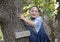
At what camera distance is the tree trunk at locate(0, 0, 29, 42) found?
10.4 feet

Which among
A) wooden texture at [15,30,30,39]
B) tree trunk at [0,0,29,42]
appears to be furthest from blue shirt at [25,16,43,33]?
tree trunk at [0,0,29,42]

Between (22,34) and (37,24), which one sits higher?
(37,24)

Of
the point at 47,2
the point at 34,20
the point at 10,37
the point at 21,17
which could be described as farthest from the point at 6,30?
the point at 47,2

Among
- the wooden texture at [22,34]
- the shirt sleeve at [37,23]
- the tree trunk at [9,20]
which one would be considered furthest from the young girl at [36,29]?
the tree trunk at [9,20]

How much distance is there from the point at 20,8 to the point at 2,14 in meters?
0.34

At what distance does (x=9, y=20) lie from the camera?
3.20 metres

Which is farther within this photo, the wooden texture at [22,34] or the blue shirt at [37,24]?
the blue shirt at [37,24]

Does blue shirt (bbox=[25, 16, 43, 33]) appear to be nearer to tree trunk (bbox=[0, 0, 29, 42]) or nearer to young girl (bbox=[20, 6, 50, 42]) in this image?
young girl (bbox=[20, 6, 50, 42])

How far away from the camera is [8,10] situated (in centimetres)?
321

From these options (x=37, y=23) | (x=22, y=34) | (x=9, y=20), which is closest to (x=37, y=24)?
(x=37, y=23)

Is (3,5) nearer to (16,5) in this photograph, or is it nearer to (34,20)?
(16,5)

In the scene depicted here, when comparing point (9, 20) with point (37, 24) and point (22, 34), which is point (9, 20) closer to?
point (22, 34)

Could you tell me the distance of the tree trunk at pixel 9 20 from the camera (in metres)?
3.18

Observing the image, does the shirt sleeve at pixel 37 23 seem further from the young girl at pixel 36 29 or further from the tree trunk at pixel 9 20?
the tree trunk at pixel 9 20
